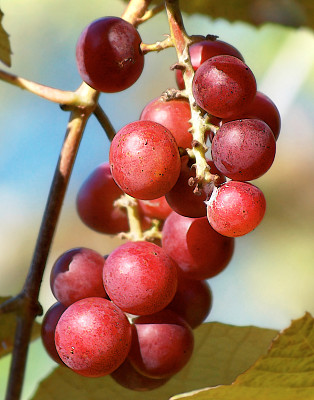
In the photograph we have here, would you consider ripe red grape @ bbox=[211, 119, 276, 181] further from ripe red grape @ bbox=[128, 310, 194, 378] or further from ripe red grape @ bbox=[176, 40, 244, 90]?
ripe red grape @ bbox=[128, 310, 194, 378]

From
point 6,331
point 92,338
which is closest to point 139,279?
point 92,338

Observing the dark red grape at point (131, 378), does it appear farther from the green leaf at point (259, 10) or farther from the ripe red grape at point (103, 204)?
the green leaf at point (259, 10)

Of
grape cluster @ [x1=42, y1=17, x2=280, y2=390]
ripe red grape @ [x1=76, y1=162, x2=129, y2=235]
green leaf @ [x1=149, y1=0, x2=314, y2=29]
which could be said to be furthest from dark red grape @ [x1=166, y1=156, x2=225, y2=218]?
green leaf @ [x1=149, y1=0, x2=314, y2=29]

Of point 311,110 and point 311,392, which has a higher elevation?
point 311,392

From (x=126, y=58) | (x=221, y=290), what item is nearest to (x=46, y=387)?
(x=126, y=58)

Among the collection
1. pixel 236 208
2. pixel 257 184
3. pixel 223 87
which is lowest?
pixel 257 184

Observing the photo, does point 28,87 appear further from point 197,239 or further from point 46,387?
point 46,387

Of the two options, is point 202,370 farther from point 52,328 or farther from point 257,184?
point 257,184
